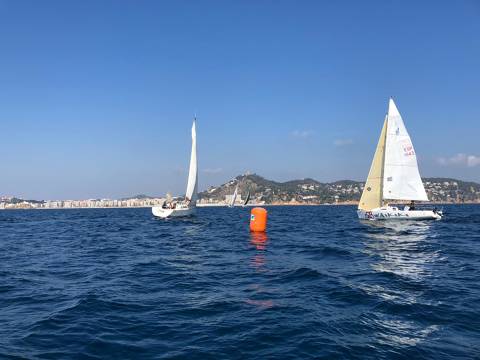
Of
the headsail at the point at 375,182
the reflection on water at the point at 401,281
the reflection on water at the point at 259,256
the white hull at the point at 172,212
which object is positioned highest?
the headsail at the point at 375,182

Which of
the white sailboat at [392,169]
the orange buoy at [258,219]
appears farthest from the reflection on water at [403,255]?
the white sailboat at [392,169]

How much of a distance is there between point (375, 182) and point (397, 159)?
3701mm

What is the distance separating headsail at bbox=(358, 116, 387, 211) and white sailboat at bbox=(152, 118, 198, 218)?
76.1 feet

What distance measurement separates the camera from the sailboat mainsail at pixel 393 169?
1826 inches

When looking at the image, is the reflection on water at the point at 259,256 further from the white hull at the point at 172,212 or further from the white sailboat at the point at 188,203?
the white sailboat at the point at 188,203

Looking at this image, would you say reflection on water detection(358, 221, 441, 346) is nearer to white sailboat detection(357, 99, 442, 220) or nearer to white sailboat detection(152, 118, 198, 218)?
white sailboat detection(357, 99, 442, 220)

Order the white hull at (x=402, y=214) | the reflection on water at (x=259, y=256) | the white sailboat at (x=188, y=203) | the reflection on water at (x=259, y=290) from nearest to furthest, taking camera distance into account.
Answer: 1. the reflection on water at (x=259, y=290)
2. the reflection on water at (x=259, y=256)
3. the white hull at (x=402, y=214)
4. the white sailboat at (x=188, y=203)

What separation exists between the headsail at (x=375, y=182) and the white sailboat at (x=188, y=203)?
23.2 meters

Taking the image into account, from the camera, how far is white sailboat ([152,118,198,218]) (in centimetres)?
5381

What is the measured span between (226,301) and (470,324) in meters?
5.66

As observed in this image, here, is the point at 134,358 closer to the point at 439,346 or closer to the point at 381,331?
the point at 381,331

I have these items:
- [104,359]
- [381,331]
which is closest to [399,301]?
[381,331]

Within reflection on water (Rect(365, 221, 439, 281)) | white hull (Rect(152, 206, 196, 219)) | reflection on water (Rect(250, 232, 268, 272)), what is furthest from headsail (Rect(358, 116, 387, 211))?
reflection on water (Rect(250, 232, 268, 272))

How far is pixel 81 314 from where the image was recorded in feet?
30.9
